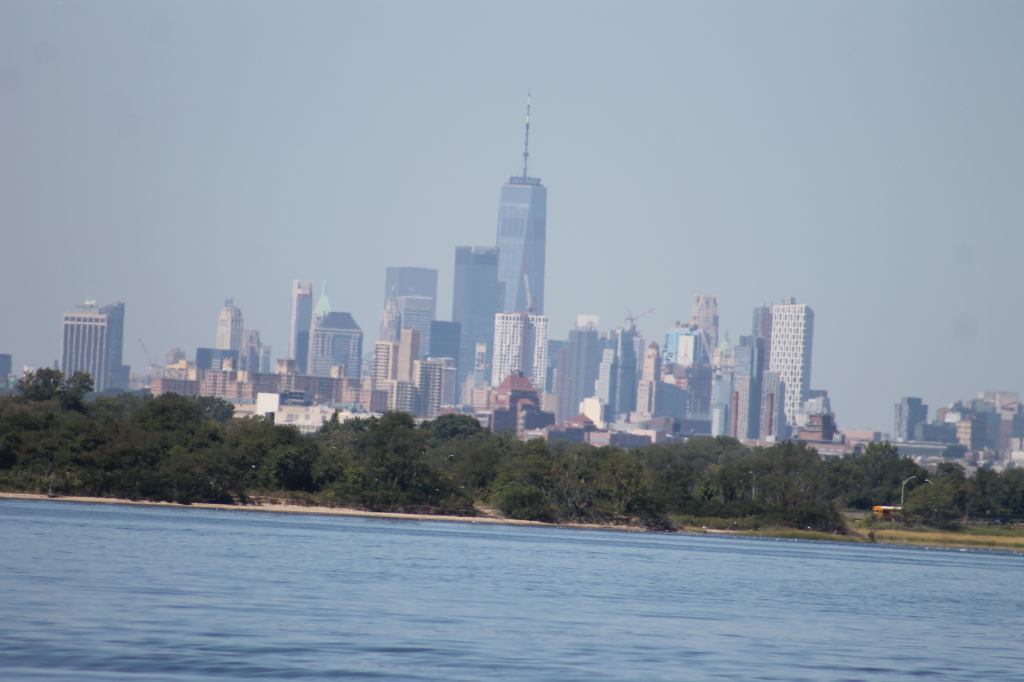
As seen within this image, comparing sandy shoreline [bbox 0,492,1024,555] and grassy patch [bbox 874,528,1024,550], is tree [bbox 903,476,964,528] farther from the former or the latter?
sandy shoreline [bbox 0,492,1024,555]

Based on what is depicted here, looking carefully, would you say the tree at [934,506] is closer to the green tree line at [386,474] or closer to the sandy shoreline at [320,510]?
the green tree line at [386,474]

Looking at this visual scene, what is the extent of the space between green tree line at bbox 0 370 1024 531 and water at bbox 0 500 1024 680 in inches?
743

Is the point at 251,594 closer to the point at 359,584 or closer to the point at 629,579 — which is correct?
the point at 359,584

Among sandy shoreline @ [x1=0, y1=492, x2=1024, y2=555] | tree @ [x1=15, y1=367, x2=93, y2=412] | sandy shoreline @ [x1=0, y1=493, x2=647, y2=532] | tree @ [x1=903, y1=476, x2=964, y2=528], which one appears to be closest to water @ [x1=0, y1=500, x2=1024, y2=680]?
sandy shoreline @ [x1=0, y1=493, x2=647, y2=532]

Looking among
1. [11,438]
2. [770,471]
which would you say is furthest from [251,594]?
→ [770,471]

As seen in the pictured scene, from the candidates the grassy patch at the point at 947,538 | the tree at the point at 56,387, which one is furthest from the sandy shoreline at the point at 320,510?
the tree at the point at 56,387

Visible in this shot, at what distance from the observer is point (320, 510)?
355 feet

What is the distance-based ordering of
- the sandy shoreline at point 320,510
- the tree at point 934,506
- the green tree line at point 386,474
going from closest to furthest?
1. the sandy shoreline at point 320,510
2. the green tree line at point 386,474
3. the tree at point 934,506

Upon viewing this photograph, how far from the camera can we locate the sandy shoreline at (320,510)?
9919 centimetres

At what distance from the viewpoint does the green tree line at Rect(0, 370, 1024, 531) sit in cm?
10256

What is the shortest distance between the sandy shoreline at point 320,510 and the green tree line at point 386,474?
0.69m

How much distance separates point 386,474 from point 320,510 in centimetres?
629

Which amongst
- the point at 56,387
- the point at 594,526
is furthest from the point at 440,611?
the point at 56,387

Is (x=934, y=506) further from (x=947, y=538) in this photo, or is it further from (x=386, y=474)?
(x=386, y=474)
